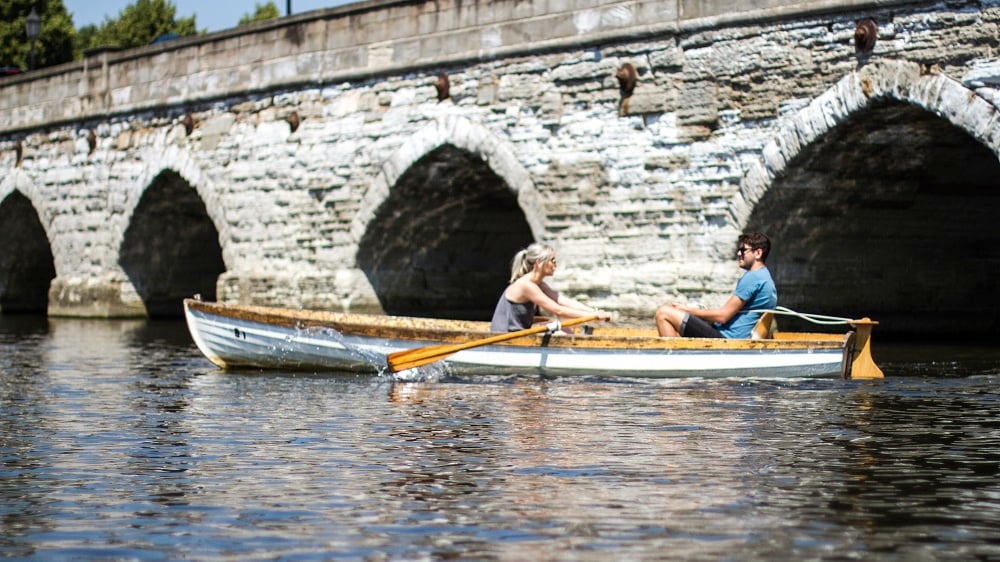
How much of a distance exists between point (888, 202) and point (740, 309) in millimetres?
4216

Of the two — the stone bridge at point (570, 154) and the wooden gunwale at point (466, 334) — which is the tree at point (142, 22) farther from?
the wooden gunwale at point (466, 334)

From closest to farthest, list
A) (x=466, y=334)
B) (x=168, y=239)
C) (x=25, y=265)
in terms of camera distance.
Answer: (x=466, y=334)
(x=168, y=239)
(x=25, y=265)

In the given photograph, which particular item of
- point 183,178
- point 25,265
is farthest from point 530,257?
point 25,265

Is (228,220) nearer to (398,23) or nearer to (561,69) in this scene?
(398,23)

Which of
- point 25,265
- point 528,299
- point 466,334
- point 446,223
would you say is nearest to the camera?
point 466,334

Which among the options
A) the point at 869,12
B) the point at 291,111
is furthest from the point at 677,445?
the point at 291,111

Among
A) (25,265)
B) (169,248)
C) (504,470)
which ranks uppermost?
(169,248)

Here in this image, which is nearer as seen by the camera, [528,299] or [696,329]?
[696,329]

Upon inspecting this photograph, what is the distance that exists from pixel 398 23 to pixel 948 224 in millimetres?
6172

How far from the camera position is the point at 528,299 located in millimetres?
11602

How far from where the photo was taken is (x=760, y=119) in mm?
13844

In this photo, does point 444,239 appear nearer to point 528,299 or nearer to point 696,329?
point 528,299

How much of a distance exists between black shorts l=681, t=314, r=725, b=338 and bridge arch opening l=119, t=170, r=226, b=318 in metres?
11.3

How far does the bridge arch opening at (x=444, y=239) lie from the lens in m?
17.6
